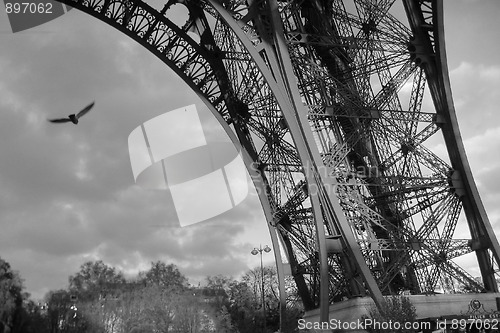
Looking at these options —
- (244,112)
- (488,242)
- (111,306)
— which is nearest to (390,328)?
(488,242)

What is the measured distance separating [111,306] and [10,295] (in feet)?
41.1

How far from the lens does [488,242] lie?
1421cm

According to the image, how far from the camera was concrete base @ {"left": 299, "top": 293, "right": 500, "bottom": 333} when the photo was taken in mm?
12508

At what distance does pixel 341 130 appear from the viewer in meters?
16.7

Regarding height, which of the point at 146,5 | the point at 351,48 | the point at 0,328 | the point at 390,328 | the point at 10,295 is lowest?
the point at 390,328

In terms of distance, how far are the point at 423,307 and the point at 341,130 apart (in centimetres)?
618

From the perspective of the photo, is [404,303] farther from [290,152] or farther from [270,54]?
[270,54]
